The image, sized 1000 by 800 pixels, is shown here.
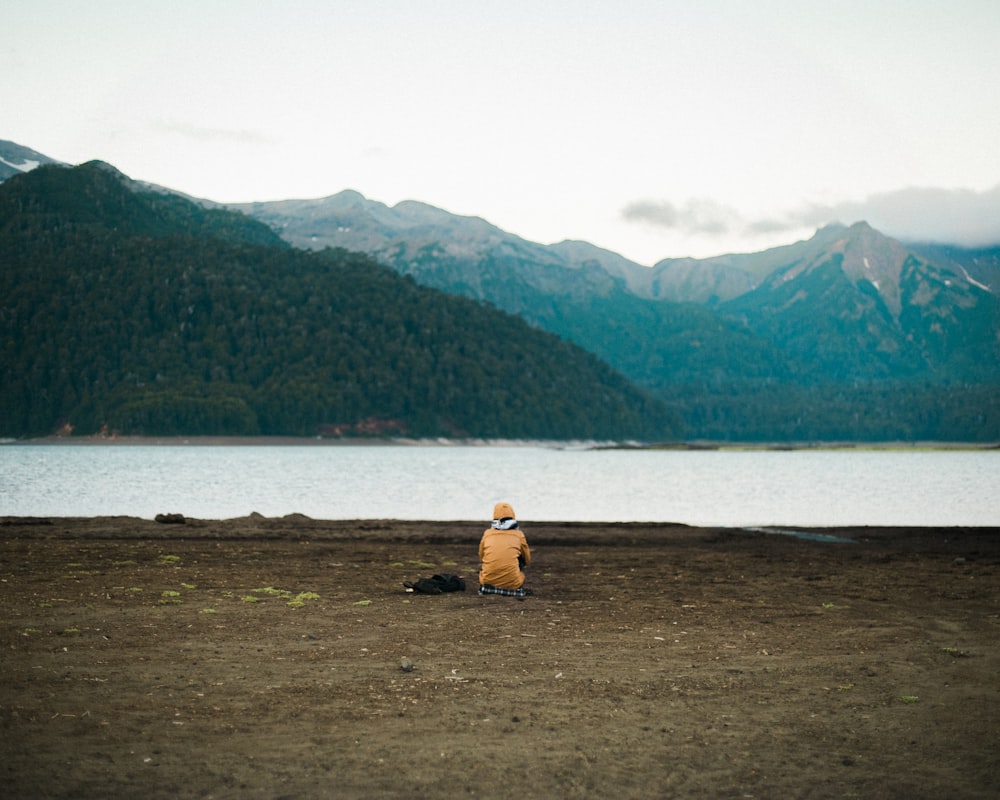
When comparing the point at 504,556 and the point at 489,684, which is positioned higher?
the point at 504,556

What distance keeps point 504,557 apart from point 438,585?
1.42 meters

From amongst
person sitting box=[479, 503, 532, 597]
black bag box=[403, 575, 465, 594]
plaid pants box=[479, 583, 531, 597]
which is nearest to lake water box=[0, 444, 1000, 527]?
black bag box=[403, 575, 465, 594]

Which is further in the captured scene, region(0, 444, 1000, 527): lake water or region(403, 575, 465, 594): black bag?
region(0, 444, 1000, 527): lake water

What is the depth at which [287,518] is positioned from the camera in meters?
38.3

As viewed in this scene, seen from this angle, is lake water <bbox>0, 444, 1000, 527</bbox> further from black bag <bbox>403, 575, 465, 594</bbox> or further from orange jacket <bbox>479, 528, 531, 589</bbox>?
orange jacket <bbox>479, 528, 531, 589</bbox>

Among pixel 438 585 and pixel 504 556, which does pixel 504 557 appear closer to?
pixel 504 556

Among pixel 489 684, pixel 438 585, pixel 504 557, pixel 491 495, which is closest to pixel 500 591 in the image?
pixel 504 557

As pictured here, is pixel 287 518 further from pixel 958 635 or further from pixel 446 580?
pixel 958 635

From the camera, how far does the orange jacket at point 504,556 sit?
62.3 ft

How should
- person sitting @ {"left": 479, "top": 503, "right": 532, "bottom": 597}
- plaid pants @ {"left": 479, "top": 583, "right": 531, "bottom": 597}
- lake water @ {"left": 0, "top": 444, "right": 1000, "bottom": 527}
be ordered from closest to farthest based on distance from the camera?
1. person sitting @ {"left": 479, "top": 503, "right": 532, "bottom": 597}
2. plaid pants @ {"left": 479, "top": 583, "right": 531, "bottom": 597}
3. lake water @ {"left": 0, "top": 444, "right": 1000, "bottom": 527}

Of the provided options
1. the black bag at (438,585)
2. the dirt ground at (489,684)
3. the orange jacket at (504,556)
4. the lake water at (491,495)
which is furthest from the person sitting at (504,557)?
the lake water at (491,495)

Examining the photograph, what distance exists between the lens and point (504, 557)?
19.1m

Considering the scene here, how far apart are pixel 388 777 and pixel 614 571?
16.3 meters

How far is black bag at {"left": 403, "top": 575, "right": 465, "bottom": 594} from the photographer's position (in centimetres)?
1945
